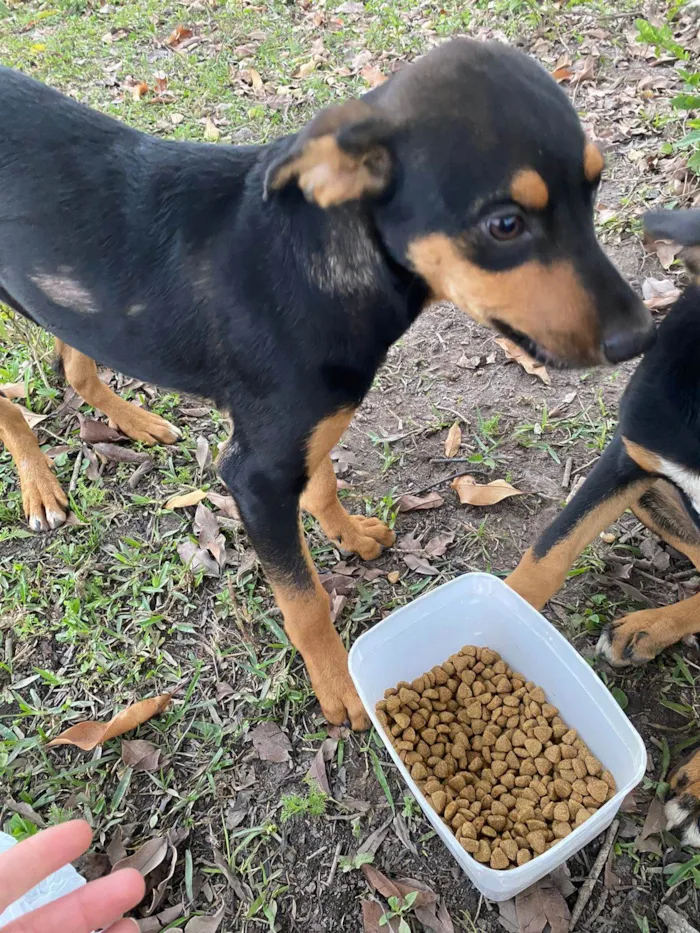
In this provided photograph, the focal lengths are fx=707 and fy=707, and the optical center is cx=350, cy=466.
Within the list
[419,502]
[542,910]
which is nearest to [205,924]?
[542,910]

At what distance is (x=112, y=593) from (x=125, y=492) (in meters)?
0.58

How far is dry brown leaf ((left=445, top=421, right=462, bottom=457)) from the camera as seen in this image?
11.8 ft

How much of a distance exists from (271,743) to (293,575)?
0.72m

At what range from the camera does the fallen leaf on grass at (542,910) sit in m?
2.29

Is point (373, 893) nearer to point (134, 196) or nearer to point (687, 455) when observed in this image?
point (687, 455)

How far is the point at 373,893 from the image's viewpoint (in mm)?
2396

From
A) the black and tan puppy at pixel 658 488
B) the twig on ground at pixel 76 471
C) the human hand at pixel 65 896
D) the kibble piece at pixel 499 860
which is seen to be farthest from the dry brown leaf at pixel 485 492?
the human hand at pixel 65 896

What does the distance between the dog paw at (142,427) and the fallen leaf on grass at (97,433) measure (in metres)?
0.04

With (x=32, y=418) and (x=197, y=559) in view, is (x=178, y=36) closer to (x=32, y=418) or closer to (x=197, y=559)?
(x=32, y=418)

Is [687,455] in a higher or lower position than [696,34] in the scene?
lower

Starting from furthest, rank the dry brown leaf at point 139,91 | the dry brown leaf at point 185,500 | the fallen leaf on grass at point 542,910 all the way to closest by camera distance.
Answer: the dry brown leaf at point 139,91 → the dry brown leaf at point 185,500 → the fallen leaf on grass at point 542,910

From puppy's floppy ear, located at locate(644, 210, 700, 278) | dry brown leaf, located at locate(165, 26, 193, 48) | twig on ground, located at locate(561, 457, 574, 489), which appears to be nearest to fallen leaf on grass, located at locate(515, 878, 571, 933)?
twig on ground, located at locate(561, 457, 574, 489)

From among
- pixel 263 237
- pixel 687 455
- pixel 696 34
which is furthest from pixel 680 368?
pixel 696 34

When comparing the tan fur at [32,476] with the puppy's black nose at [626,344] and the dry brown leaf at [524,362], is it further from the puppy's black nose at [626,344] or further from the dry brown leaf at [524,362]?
the puppy's black nose at [626,344]
